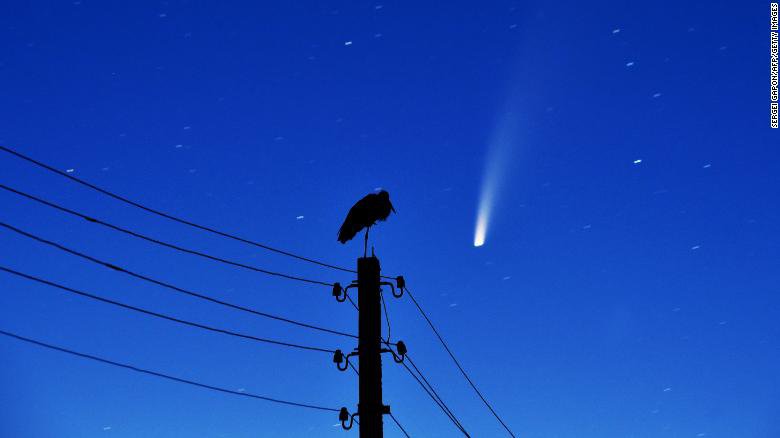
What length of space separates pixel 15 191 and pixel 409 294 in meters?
6.72

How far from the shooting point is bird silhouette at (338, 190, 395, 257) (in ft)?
46.2

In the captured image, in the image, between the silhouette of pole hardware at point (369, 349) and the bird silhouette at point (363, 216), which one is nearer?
the silhouette of pole hardware at point (369, 349)

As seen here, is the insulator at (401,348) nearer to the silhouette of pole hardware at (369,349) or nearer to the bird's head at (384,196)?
the silhouette of pole hardware at (369,349)

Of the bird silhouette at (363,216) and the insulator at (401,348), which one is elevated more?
the bird silhouette at (363,216)

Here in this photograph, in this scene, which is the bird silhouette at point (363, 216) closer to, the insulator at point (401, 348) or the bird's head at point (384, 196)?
the bird's head at point (384, 196)

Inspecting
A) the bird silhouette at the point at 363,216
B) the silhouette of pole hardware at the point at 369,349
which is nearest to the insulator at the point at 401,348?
the silhouette of pole hardware at the point at 369,349

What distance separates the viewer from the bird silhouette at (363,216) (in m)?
14.1

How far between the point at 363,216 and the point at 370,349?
268 cm

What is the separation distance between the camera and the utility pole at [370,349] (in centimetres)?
1191

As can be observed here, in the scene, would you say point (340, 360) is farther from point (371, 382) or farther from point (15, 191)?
point (15, 191)

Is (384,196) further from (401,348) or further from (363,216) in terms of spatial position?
(401,348)

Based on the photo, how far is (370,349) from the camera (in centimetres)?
1234

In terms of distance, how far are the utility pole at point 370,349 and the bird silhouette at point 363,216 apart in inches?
43.5

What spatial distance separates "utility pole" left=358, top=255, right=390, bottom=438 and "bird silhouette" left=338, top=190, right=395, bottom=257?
1.10 metres
